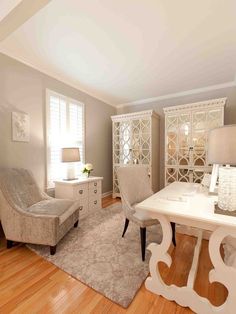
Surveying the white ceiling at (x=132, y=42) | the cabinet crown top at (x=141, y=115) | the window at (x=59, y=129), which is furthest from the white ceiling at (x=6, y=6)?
the cabinet crown top at (x=141, y=115)

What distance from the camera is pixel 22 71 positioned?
265 centimetres

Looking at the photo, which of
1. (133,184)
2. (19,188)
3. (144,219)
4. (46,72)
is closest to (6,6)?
(46,72)

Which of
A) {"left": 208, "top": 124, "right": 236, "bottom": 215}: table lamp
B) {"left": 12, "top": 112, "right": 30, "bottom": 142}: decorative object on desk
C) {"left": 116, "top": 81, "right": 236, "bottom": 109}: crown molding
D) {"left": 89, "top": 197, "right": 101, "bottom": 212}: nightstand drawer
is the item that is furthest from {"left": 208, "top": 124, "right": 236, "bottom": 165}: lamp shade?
{"left": 116, "top": 81, "right": 236, "bottom": 109}: crown molding

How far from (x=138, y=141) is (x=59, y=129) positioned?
1760 millimetres

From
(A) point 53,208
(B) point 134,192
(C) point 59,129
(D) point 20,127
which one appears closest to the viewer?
(A) point 53,208

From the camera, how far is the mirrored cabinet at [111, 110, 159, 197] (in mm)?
3848

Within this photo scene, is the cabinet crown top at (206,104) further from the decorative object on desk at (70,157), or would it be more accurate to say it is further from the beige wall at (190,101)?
the decorative object on desk at (70,157)

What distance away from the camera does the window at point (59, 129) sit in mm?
3049

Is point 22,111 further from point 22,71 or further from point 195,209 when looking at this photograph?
point 195,209

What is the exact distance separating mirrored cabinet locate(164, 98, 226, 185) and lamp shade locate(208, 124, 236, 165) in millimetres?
2078

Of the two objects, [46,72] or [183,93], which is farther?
[183,93]

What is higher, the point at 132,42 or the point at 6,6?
the point at 132,42

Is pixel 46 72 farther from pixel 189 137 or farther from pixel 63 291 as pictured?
pixel 63 291

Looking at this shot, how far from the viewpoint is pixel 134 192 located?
2.33 meters
